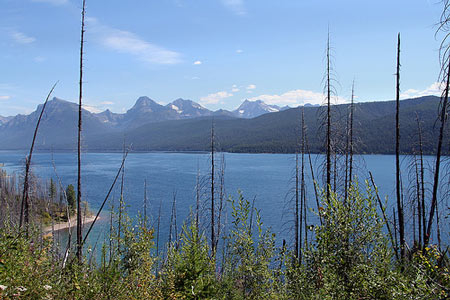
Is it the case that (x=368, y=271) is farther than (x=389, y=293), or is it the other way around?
(x=368, y=271)

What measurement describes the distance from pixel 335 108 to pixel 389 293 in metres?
8.77

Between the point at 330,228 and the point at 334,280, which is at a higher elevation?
the point at 330,228

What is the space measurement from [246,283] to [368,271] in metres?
3.13

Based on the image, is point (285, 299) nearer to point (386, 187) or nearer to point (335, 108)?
point (335, 108)

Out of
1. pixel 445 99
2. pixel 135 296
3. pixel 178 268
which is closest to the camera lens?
pixel 445 99

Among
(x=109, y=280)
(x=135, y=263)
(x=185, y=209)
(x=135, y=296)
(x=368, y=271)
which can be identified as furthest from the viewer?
(x=185, y=209)

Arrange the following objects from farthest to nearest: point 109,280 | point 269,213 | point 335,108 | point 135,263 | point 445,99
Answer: point 269,213
point 335,108
point 135,263
point 109,280
point 445,99

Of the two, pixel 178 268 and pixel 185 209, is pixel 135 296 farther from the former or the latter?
pixel 185 209

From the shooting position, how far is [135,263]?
30.5ft

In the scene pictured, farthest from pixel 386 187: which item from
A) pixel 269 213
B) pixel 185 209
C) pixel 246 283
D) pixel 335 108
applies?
pixel 246 283

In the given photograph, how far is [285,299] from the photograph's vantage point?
7.09 meters

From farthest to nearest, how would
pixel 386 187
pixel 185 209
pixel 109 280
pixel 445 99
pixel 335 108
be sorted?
pixel 386 187
pixel 185 209
pixel 335 108
pixel 109 280
pixel 445 99

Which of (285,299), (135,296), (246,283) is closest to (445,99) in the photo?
(285,299)

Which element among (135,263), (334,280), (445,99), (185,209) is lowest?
(185,209)
